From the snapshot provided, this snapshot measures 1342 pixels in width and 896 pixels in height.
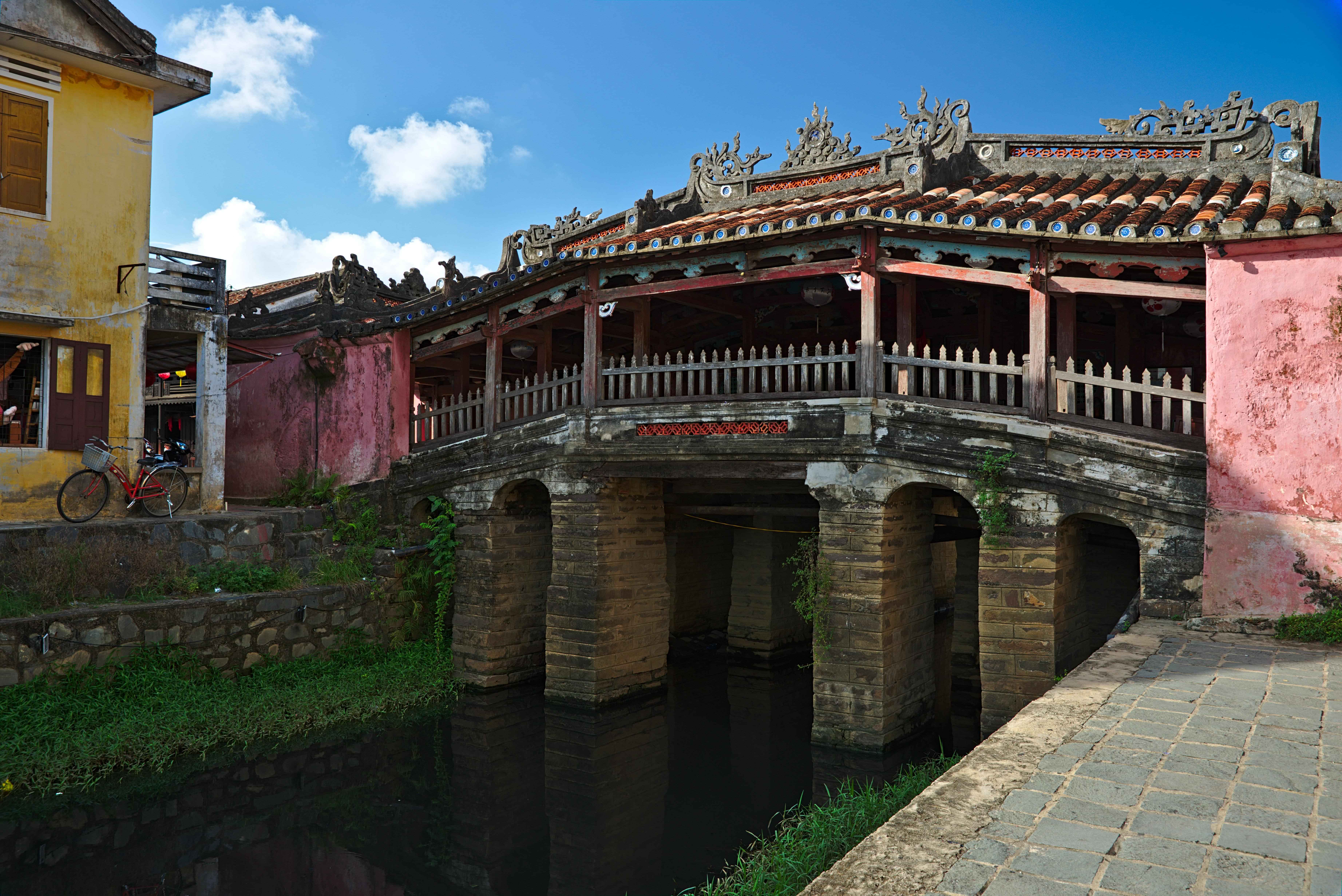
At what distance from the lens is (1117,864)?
365 centimetres

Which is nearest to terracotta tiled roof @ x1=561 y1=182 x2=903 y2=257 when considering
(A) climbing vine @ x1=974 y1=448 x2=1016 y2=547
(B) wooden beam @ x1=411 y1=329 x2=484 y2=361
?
(B) wooden beam @ x1=411 y1=329 x2=484 y2=361

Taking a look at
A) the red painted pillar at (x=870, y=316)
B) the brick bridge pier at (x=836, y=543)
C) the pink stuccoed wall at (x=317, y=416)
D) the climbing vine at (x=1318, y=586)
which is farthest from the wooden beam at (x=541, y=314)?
the climbing vine at (x=1318, y=586)

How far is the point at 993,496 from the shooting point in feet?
28.6

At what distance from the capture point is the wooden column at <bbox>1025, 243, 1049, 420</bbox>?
8.73 metres

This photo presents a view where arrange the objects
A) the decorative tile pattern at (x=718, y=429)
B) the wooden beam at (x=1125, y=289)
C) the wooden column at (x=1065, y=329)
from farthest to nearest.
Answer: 1. the decorative tile pattern at (x=718, y=429)
2. the wooden column at (x=1065, y=329)
3. the wooden beam at (x=1125, y=289)

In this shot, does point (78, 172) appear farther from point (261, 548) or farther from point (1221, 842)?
point (1221, 842)

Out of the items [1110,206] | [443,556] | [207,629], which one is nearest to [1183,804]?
[1110,206]

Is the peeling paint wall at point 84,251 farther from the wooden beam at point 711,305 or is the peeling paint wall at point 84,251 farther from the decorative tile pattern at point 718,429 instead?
the wooden beam at point 711,305

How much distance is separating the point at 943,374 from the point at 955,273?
104 centimetres

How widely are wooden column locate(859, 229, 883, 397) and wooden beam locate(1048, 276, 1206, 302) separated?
1752 millimetres

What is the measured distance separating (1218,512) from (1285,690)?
6.97 feet

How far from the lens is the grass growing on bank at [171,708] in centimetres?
878

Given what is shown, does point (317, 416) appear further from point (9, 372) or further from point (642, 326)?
point (642, 326)

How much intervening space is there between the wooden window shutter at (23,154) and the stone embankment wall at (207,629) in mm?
6017
